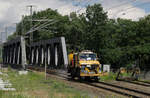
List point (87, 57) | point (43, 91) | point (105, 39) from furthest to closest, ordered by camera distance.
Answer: point (105, 39), point (87, 57), point (43, 91)

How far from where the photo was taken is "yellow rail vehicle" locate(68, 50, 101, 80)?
21312 mm

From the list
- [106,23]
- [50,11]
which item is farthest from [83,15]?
[50,11]

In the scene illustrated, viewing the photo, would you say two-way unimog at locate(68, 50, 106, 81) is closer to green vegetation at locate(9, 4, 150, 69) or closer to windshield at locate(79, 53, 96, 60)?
windshield at locate(79, 53, 96, 60)

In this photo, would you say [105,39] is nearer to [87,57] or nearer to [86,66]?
[87,57]

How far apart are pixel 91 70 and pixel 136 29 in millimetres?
34118

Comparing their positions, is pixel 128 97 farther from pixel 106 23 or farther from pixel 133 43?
pixel 133 43

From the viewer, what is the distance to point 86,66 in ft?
69.9

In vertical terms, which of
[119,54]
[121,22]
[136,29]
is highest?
[121,22]

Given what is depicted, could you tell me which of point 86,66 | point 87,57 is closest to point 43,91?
point 86,66

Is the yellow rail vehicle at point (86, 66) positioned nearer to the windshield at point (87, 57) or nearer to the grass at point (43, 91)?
the windshield at point (87, 57)

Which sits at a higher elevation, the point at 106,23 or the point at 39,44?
the point at 106,23

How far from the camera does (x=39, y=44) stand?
4828 centimetres

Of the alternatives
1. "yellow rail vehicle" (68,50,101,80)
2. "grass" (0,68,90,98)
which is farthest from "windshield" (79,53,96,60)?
"grass" (0,68,90,98)

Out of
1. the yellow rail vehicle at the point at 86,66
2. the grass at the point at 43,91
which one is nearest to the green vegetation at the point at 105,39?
the yellow rail vehicle at the point at 86,66
